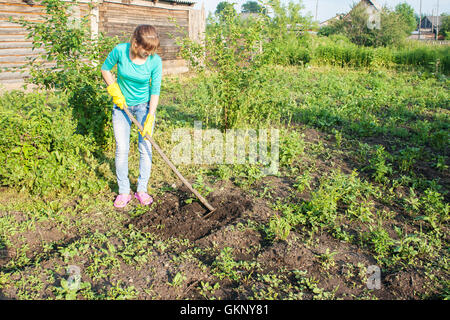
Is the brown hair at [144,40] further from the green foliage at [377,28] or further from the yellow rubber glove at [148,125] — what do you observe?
the green foliage at [377,28]

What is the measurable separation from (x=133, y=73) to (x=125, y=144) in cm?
72

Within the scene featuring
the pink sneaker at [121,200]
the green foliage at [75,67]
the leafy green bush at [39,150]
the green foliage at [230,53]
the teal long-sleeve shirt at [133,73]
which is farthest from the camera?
the green foliage at [230,53]

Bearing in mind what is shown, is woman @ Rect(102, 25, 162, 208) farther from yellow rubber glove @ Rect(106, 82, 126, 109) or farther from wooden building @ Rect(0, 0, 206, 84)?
wooden building @ Rect(0, 0, 206, 84)

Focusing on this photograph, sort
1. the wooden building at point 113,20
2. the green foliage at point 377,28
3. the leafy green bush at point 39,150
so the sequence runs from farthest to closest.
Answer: the green foliage at point 377,28
the wooden building at point 113,20
the leafy green bush at point 39,150

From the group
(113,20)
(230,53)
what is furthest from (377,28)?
(230,53)

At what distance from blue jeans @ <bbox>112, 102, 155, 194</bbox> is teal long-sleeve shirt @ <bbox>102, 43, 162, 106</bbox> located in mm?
112

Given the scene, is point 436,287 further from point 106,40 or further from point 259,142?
point 106,40

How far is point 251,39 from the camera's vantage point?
4.67 metres

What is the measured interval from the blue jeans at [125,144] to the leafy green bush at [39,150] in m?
0.46

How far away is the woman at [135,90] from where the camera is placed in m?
3.00

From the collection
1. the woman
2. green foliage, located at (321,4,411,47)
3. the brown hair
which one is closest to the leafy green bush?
the woman

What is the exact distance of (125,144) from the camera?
3.37m

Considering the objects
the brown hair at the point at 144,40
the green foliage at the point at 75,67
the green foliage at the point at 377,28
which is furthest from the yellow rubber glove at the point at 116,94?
the green foliage at the point at 377,28

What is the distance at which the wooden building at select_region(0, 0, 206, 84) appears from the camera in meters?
7.26
